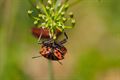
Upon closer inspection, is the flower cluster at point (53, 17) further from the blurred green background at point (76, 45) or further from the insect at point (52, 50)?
the blurred green background at point (76, 45)

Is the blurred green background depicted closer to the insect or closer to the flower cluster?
the insect

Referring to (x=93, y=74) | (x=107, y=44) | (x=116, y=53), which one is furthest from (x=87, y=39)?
(x=93, y=74)

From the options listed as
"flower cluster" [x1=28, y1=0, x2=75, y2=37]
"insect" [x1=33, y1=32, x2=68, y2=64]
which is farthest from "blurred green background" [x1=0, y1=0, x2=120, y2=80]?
"flower cluster" [x1=28, y1=0, x2=75, y2=37]

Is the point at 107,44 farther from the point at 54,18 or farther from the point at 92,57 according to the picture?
the point at 54,18

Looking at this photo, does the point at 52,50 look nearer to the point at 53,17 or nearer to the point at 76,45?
the point at 53,17

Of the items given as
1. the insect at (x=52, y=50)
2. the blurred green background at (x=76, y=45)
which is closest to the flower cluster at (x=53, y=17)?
the insect at (x=52, y=50)

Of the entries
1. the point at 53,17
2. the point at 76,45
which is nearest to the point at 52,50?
the point at 53,17
